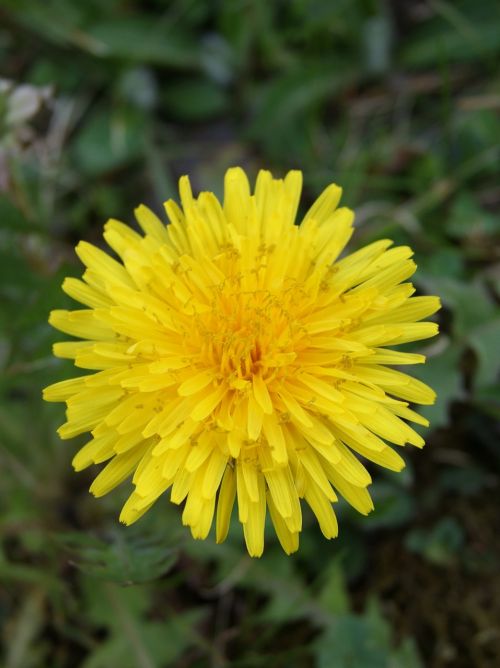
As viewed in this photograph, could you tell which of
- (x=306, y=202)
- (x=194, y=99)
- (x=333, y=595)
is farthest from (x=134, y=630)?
(x=194, y=99)

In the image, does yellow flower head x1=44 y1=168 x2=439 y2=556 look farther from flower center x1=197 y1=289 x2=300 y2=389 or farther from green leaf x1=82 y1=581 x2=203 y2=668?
green leaf x1=82 y1=581 x2=203 y2=668

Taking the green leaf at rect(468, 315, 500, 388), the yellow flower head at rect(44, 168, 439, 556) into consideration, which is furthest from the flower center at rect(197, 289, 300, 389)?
the green leaf at rect(468, 315, 500, 388)

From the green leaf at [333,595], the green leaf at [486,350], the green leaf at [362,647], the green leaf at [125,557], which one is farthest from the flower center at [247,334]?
the green leaf at [362,647]

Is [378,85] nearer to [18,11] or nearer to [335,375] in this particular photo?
[18,11]

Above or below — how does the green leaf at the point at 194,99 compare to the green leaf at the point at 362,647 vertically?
above

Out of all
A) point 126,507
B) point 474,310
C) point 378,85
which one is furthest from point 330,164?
point 126,507

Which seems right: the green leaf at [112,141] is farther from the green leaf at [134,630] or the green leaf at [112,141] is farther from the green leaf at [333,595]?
the green leaf at [333,595]
